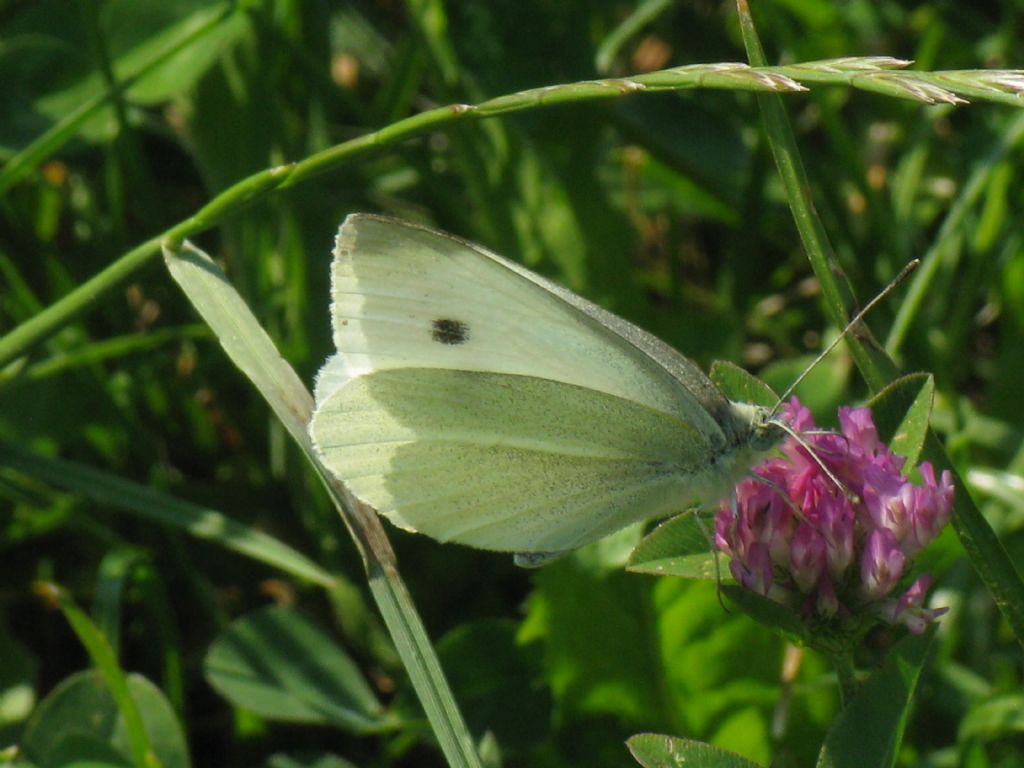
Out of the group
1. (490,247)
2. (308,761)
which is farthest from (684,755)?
(490,247)

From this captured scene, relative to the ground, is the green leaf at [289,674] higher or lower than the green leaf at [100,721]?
lower

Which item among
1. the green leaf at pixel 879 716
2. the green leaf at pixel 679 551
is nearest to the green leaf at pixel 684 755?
the green leaf at pixel 879 716

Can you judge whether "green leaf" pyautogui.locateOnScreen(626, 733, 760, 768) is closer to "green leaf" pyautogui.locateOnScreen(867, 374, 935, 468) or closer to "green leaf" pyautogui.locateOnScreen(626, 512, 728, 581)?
"green leaf" pyautogui.locateOnScreen(626, 512, 728, 581)

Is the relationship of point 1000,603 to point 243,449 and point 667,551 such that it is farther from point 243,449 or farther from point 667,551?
point 243,449

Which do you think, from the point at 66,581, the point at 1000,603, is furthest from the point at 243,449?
the point at 1000,603

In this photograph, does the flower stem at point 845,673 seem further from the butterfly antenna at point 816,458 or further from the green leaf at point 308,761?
the green leaf at point 308,761

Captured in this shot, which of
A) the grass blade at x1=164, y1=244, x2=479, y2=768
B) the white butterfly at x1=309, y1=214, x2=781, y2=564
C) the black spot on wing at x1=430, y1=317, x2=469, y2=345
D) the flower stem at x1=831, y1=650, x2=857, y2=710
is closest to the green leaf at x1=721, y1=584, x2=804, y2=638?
the flower stem at x1=831, y1=650, x2=857, y2=710

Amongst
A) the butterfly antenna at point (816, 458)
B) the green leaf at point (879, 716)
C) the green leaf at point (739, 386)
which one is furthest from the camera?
the green leaf at point (739, 386)
